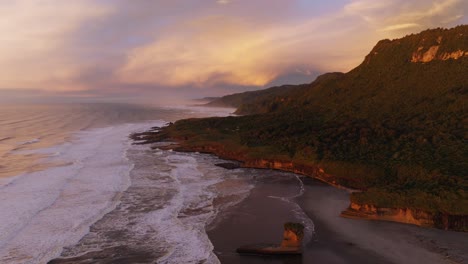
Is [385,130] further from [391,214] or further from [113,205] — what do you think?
[113,205]

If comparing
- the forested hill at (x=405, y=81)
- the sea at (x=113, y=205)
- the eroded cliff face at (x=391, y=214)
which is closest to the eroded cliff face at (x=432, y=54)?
the forested hill at (x=405, y=81)

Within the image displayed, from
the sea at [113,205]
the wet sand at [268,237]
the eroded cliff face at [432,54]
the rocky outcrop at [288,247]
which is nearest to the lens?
the wet sand at [268,237]

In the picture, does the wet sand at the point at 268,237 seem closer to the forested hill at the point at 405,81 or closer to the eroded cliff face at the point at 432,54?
the forested hill at the point at 405,81

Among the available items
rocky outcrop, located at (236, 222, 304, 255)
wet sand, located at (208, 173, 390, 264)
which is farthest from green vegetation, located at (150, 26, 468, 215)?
rocky outcrop, located at (236, 222, 304, 255)

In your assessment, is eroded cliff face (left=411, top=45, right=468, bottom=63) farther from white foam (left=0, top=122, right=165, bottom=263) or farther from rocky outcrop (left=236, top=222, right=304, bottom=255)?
rocky outcrop (left=236, top=222, right=304, bottom=255)

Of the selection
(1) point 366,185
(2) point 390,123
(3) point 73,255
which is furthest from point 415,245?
(2) point 390,123

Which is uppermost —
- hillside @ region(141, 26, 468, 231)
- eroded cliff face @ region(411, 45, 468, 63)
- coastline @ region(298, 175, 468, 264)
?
eroded cliff face @ region(411, 45, 468, 63)

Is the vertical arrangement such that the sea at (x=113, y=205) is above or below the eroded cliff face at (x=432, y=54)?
below
